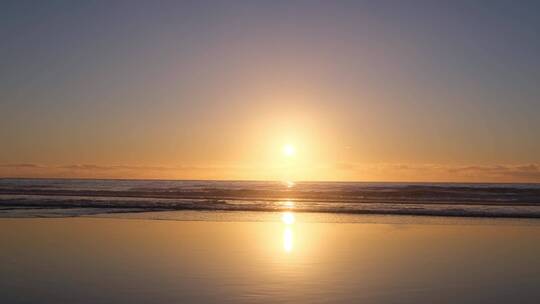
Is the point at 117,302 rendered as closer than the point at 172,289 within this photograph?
Yes

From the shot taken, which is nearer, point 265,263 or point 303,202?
point 265,263

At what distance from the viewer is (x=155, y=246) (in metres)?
16.2

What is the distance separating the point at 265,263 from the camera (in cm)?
1345

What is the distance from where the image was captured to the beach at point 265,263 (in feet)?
33.6

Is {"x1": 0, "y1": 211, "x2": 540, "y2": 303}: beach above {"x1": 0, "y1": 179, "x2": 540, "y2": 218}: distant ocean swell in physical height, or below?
below

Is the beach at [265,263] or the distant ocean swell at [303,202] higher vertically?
the distant ocean swell at [303,202]

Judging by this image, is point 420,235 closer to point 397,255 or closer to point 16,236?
point 397,255

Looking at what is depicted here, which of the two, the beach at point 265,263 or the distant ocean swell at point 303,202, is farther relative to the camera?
the distant ocean swell at point 303,202

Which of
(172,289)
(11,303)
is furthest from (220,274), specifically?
(11,303)

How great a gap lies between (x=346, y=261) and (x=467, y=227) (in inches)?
435

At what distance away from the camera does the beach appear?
33.6 feet

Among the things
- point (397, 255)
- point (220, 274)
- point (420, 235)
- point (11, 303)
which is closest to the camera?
point (11, 303)

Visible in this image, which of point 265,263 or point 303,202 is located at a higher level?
point 303,202

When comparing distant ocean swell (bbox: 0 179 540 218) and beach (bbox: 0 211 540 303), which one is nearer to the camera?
beach (bbox: 0 211 540 303)
